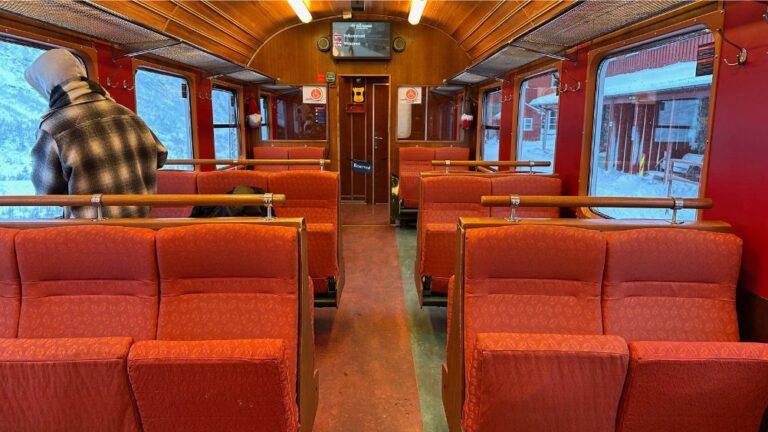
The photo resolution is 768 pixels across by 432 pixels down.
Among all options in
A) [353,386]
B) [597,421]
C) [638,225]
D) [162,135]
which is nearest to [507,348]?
[597,421]

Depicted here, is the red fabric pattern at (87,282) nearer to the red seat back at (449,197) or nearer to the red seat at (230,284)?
the red seat at (230,284)

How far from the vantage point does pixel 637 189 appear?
3688mm

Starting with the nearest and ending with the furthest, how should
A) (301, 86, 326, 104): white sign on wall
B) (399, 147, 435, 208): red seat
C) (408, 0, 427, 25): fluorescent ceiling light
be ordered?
(408, 0, 427, 25): fluorescent ceiling light
(399, 147, 435, 208): red seat
(301, 86, 326, 104): white sign on wall

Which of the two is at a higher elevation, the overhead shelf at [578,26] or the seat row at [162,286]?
the overhead shelf at [578,26]

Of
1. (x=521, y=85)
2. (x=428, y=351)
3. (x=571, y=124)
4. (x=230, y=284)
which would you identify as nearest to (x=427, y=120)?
(x=521, y=85)

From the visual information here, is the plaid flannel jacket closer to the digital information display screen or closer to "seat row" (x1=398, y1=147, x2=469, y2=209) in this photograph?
"seat row" (x1=398, y1=147, x2=469, y2=209)

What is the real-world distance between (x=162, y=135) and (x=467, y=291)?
4881mm

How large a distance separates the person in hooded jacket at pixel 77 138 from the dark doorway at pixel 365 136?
6404 millimetres

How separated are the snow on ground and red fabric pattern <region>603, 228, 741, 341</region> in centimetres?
72

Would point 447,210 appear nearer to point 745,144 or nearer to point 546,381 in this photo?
point 745,144

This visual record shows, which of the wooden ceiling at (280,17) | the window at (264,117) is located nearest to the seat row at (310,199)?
the wooden ceiling at (280,17)

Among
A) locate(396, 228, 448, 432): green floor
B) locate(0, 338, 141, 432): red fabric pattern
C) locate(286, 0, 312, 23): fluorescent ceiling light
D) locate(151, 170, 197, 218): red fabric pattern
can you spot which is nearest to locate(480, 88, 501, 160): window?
locate(286, 0, 312, 23): fluorescent ceiling light

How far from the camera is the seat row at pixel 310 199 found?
335 cm

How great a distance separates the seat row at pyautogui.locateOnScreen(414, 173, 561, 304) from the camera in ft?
11.0
